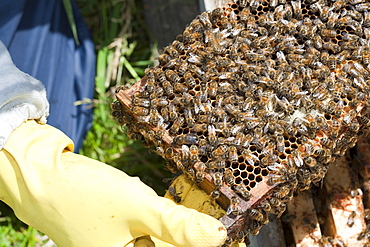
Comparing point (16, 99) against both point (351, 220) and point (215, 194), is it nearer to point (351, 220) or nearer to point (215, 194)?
point (215, 194)

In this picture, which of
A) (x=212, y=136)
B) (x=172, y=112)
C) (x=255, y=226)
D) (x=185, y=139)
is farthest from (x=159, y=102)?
(x=255, y=226)

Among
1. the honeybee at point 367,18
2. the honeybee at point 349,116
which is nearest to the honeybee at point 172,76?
the honeybee at point 349,116

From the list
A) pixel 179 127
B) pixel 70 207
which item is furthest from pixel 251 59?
pixel 70 207

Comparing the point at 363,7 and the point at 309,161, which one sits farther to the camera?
the point at 363,7

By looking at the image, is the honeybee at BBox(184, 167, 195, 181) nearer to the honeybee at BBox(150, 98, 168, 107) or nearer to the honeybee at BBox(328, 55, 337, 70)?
the honeybee at BBox(150, 98, 168, 107)

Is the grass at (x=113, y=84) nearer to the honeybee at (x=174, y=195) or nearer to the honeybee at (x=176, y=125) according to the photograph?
the honeybee at (x=174, y=195)

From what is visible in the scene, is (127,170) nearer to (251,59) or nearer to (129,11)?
(129,11)

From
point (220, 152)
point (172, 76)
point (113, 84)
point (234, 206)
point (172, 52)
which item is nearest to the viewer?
point (234, 206)

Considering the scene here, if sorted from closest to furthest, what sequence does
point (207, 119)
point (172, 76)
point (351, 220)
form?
point (207, 119) → point (172, 76) → point (351, 220)
